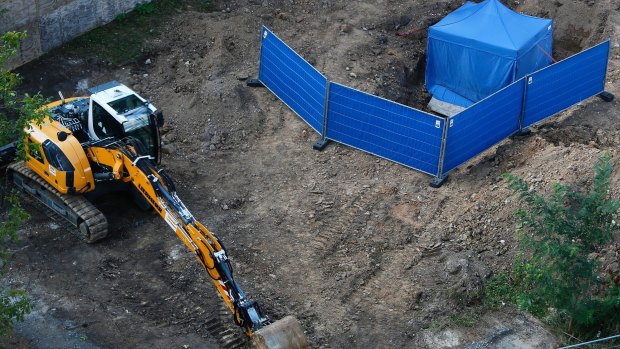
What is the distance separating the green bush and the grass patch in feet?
36.0

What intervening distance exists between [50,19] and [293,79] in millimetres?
6087

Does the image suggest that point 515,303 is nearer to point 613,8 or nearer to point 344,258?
point 344,258

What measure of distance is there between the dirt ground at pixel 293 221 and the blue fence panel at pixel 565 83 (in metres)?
0.33

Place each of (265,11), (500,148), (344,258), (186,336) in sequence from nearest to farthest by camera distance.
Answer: (186,336)
(344,258)
(500,148)
(265,11)

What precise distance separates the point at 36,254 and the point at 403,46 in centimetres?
1003

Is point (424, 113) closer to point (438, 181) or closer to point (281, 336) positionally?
point (438, 181)

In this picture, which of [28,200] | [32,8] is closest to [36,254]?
[28,200]

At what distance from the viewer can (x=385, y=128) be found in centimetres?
1692

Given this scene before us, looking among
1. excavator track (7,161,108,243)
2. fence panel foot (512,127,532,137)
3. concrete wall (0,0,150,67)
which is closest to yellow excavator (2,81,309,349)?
excavator track (7,161,108,243)

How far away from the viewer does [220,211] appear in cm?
1603

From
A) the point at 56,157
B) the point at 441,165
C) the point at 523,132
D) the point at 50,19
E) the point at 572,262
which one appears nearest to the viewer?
the point at 572,262

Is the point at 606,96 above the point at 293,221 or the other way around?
above

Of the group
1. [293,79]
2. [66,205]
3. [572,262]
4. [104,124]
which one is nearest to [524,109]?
[293,79]

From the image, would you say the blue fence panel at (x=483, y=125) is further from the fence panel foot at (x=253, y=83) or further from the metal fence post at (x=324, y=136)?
the fence panel foot at (x=253, y=83)
